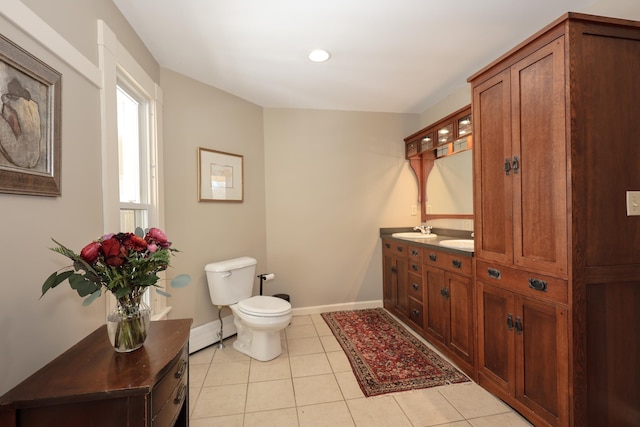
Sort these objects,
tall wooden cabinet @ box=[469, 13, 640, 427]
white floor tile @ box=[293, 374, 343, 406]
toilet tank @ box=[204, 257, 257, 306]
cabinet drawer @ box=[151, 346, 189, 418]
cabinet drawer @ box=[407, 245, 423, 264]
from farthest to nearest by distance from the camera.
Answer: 1. cabinet drawer @ box=[407, 245, 423, 264]
2. toilet tank @ box=[204, 257, 257, 306]
3. white floor tile @ box=[293, 374, 343, 406]
4. tall wooden cabinet @ box=[469, 13, 640, 427]
5. cabinet drawer @ box=[151, 346, 189, 418]

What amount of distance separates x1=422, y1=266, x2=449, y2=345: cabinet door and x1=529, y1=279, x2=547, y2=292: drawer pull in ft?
2.74

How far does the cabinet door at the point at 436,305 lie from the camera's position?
235 centimetres

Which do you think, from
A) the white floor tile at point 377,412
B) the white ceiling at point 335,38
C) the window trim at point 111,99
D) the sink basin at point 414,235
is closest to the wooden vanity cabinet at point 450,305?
the sink basin at point 414,235

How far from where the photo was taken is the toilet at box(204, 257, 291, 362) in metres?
2.28

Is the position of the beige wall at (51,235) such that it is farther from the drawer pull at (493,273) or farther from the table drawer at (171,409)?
the drawer pull at (493,273)

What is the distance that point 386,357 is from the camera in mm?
2348

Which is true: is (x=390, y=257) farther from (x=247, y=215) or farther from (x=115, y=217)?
(x=115, y=217)

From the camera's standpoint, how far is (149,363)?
0.97 metres

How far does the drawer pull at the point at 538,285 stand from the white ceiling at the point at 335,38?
5.23ft

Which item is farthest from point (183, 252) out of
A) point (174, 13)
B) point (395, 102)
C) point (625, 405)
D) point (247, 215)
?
point (625, 405)

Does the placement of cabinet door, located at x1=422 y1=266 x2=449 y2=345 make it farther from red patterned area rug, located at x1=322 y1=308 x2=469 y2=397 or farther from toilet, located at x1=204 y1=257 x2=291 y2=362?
toilet, located at x1=204 y1=257 x2=291 y2=362

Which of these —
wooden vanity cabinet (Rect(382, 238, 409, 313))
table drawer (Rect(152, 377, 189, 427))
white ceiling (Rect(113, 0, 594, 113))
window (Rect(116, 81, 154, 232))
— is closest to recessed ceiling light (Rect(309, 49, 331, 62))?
white ceiling (Rect(113, 0, 594, 113))

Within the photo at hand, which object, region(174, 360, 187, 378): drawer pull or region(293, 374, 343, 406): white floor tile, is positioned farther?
region(293, 374, 343, 406): white floor tile

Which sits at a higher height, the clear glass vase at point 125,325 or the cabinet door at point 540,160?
the cabinet door at point 540,160
